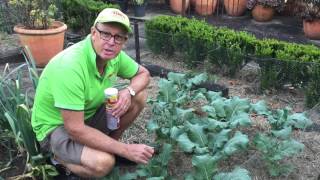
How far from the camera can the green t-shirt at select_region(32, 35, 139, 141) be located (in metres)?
2.88

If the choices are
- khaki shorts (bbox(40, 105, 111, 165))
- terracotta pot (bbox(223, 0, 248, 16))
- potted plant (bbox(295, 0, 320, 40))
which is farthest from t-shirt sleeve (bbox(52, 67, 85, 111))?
terracotta pot (bbox(223, 0, 248, 16))

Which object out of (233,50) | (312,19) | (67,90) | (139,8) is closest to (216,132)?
(67,90)

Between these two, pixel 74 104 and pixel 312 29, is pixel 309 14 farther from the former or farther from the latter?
pixel 74 104

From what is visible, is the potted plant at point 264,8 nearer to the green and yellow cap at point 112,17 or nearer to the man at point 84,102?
the man at point 84,102

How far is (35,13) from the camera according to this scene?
240 inches

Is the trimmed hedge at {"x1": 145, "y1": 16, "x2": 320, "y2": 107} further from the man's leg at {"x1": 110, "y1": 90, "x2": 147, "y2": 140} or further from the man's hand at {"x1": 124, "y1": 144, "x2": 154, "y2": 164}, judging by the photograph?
the man's hand at {"x1": 124, "y1": 144, "x2": 154, "y2": 164}

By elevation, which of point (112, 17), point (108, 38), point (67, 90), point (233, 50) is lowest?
point (233, 50)

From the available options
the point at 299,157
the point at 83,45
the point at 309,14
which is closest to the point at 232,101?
the point at 299,157

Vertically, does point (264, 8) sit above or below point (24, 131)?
above

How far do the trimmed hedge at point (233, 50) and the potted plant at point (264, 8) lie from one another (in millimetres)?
2447

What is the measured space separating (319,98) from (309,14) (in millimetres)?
2926

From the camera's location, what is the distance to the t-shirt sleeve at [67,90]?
2.87 meters

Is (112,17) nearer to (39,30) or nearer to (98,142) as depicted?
(98,142)

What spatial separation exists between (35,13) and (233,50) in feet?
8.50
